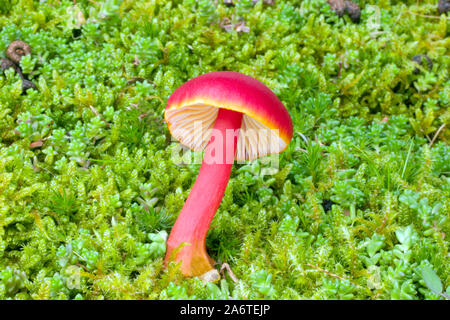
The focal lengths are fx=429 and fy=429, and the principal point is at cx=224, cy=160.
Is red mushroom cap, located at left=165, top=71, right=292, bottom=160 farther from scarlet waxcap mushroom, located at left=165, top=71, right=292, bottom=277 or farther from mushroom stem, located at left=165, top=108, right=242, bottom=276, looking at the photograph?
mushroom stem, located at left=165, top=108, right=242, bottom=276

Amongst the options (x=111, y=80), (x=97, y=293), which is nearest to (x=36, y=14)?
(x=111, y=80)

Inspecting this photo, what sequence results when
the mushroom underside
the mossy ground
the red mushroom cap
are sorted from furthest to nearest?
the mushroom underside → the mossy ground → the red mushroom cap

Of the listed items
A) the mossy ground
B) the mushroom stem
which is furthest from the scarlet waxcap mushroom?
the mossy ground

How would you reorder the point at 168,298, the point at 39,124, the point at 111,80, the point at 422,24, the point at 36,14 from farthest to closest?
the point at 422,24 < the point at 36,14 < the point at 111,80 < the point at 39,124 < the point at 168,298

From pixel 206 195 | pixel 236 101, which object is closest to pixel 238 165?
pixel 206 195

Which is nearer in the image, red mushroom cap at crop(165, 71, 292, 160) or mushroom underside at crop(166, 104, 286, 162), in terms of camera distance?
red mushroom cap at crop(165, 71, 292, 160)

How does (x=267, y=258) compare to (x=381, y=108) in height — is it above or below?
below

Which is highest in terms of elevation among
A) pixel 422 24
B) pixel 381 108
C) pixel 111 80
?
pixel 422 24

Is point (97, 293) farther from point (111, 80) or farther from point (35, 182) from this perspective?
point (111, 80)
